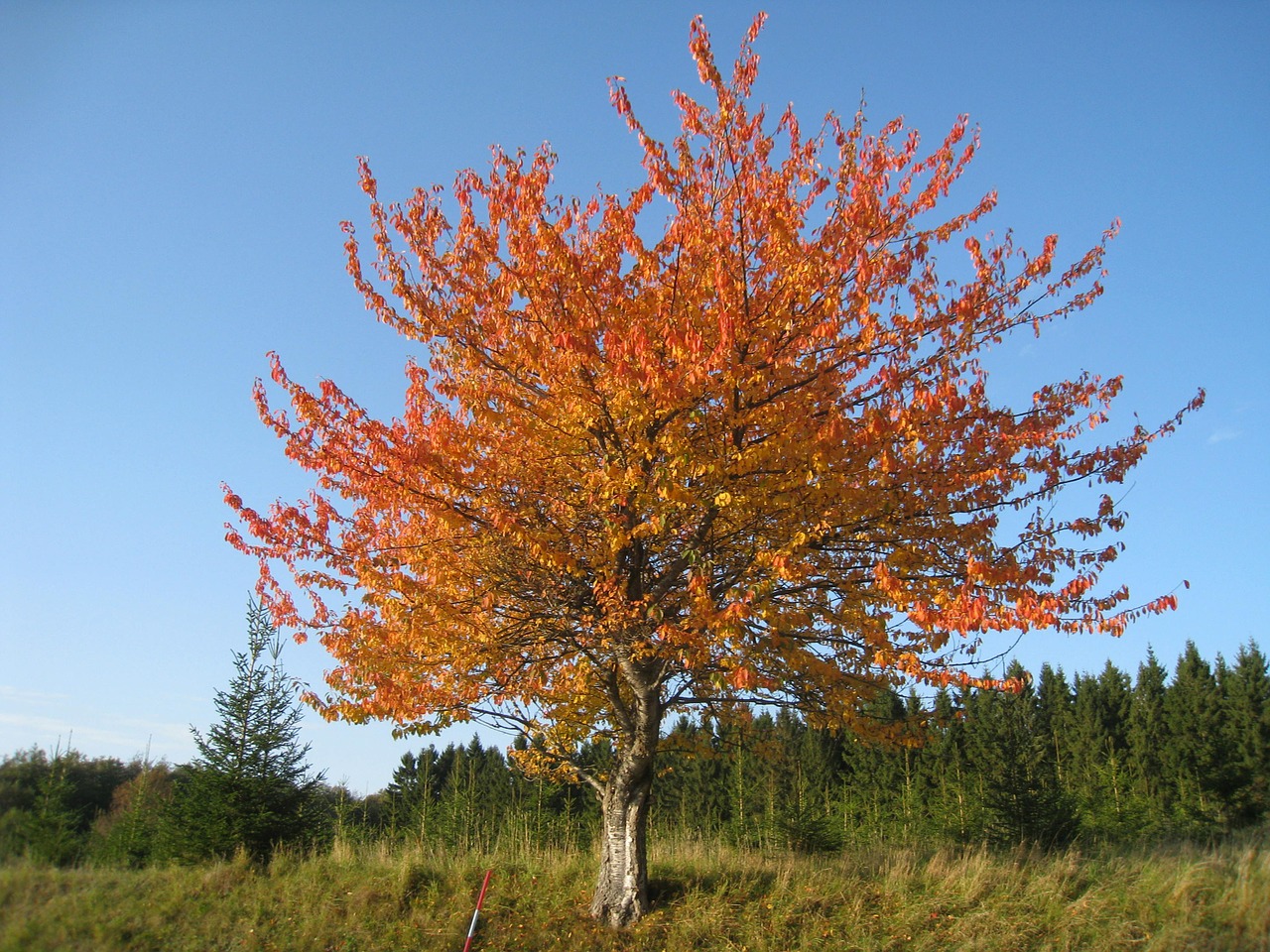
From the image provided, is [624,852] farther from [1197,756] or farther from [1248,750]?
[1248,750]

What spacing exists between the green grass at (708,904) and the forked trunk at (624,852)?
219 mm

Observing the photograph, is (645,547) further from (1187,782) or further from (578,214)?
(1187,782)

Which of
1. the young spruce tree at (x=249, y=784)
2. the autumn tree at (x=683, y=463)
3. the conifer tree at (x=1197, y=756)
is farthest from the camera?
the conifer tree at (x=1197, y=756)

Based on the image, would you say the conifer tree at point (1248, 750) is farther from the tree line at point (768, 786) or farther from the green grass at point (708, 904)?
the green grass at point (708, 904)

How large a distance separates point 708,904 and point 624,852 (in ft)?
3.32

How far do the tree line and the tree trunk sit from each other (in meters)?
1.25

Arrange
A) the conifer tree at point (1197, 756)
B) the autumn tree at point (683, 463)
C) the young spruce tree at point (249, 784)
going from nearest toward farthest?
the autumn tree at point (683, 463) → the young spruce tree at point (249, 784) → the conifer tree at point (1197, 756)

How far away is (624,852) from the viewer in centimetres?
840

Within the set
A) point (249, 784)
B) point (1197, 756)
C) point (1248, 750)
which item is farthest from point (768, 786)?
point (1248, 750)

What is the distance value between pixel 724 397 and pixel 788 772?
2617 cm

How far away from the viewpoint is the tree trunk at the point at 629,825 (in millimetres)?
8234

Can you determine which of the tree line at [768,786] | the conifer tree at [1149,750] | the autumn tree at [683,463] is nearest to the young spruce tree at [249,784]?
the tree line at [768,786]

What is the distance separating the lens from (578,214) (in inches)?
316

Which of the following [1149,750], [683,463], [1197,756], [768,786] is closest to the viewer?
[683,463]
